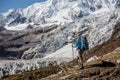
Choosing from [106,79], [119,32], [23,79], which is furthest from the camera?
[119,32]

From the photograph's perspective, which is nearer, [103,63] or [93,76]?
[93,76]

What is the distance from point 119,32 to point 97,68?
177851mm

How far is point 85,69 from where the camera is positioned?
21906 millimetres

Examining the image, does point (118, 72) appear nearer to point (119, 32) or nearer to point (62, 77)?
point (62, 77)

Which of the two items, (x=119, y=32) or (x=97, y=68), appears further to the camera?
(x=119, y=32)

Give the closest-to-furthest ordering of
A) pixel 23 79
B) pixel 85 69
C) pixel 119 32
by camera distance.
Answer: pixel 85 69 → pixel 23 79 → pixel 119 32

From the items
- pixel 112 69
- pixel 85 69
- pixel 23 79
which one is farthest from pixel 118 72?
pixel 23 79

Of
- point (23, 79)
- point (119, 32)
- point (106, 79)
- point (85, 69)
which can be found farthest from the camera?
point (119, 32)

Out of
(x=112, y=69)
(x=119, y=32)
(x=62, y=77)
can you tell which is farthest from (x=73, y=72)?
(x=119, y=32)

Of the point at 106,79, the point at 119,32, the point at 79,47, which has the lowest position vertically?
the point at 106,79

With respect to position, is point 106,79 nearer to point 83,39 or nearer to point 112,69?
point 112,69

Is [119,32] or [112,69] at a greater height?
[119,32]

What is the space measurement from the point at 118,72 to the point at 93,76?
1414 mm

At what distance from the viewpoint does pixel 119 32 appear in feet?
646
